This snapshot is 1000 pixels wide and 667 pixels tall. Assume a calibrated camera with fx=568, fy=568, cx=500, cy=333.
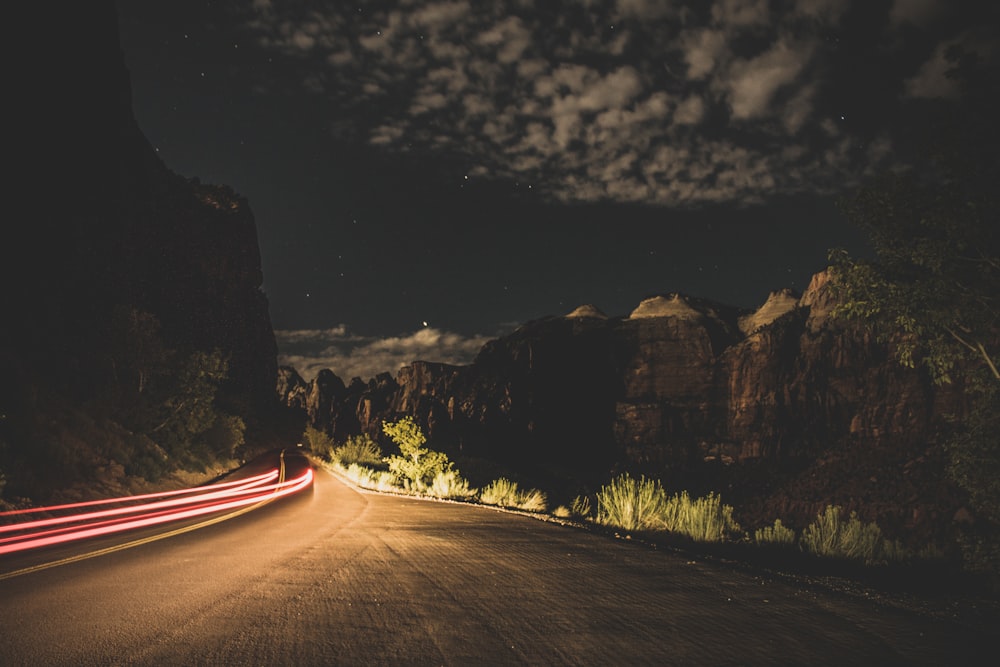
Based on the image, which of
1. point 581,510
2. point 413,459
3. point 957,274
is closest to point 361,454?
point 413,459

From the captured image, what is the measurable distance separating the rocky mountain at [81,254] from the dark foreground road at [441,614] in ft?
41.4

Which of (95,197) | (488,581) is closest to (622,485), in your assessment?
(488,581)

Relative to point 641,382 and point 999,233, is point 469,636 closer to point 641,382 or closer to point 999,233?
point 999,233

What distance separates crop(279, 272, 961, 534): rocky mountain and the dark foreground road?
34345 millimetres

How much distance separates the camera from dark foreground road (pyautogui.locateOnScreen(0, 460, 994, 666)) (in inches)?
151

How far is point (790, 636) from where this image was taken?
415cm

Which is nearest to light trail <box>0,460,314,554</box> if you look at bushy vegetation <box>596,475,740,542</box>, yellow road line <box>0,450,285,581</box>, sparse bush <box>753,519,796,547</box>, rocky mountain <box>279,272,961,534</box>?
yellow road line <box>0,450,285,581</box>

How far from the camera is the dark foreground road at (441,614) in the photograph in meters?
3.84

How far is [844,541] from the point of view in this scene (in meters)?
8.13

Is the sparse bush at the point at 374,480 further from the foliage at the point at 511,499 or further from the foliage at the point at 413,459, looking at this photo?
the foliage at the point at 511,499

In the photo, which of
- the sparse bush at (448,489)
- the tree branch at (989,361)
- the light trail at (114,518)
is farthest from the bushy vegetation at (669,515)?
the light trail at (114,518)

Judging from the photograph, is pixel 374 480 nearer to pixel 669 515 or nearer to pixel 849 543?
pixel 669 515

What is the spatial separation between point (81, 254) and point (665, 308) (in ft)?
359

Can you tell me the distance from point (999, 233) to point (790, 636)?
7450 millimetres
